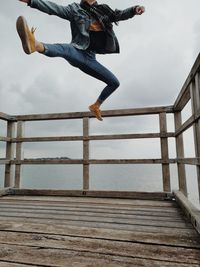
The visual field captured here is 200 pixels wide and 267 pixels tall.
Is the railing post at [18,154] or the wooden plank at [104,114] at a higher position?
the wooden plank at [104,114]

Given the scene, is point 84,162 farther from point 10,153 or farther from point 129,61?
point 129,61

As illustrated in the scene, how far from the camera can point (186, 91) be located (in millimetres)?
2180

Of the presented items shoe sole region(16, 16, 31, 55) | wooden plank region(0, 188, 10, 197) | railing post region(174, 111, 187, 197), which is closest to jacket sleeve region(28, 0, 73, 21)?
shoe sole region(16, 16, 31, 55)

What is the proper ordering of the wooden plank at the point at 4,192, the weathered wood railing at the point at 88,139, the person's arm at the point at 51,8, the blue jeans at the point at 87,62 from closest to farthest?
the person's arm at the point at 51,8, the blue jeans at the point at 87,62, the weathered wood railing at the point at 88,139, the wooden plank at the point at 4,192

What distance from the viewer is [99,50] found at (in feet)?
8.75

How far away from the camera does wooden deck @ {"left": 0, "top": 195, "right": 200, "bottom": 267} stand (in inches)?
42.3

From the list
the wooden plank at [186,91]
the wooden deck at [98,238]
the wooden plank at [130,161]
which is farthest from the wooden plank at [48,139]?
the wooden plank at [186,91]

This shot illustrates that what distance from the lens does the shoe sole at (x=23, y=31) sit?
6.67 feet

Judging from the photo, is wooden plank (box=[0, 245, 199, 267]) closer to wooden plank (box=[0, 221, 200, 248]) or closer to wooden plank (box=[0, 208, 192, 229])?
wooden plank (box=[0, 221, 200, 248])

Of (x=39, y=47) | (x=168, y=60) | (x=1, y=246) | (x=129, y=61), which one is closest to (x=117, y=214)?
(x=1, y=246)

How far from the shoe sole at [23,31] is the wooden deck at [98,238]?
160 cm

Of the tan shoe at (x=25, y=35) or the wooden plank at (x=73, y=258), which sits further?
the tan shoe at (x=25, y=35)

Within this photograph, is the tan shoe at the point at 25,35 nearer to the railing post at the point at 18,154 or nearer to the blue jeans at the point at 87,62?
the blue jeans at the point at 87,62

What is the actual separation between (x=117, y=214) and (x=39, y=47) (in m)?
1.79
